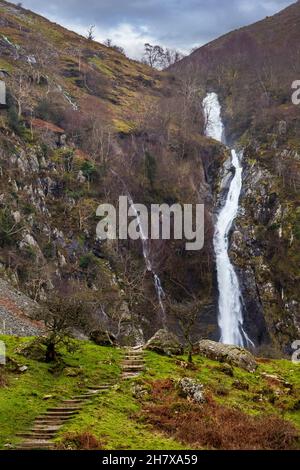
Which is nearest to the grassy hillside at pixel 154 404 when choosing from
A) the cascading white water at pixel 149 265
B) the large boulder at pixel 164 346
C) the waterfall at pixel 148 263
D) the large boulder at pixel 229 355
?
the large boulder at pixel 164 346

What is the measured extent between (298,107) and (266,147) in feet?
63.9

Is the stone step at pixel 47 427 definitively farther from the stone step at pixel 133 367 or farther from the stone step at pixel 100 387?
the stone step at pixel 133 367

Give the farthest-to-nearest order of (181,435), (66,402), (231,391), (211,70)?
(211,70)
(231,391)
(66,402)
(181,435)

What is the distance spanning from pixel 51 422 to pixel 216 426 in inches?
227

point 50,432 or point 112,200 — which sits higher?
point 112,200

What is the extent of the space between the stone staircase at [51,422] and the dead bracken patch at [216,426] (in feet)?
8.75

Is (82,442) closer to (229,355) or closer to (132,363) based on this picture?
(132,363)

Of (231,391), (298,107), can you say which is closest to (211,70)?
(298,107)

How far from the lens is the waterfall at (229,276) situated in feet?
220

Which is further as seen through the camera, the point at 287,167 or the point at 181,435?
the point at 287,167

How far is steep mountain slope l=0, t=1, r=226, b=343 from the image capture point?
65.0 m

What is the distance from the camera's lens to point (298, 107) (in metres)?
112

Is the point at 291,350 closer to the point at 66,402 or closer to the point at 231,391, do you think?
the point at 231,391

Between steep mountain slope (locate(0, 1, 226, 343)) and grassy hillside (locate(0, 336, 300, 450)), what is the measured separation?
1291cm
